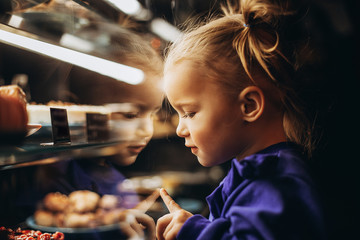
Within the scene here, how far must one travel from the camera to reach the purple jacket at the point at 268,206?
0.53 metres

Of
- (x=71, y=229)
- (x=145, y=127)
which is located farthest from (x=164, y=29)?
(x=71, y=229)

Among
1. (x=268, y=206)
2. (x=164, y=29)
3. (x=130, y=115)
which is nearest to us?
(x=268, y=206)

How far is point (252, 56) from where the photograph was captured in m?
0.66

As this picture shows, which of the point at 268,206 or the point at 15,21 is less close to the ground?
the point at 15,21

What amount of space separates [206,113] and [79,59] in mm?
544

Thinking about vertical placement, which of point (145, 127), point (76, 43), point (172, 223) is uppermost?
point (76, 43)

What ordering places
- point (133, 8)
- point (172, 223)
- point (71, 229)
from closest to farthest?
point (172, 223), point (71, 229), point (133, 8)

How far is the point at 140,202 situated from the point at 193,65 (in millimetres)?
781

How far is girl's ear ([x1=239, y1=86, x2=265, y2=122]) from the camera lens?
666mm

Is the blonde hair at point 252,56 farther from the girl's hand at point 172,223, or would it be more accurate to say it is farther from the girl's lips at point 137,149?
the girl's lips at point 137,149

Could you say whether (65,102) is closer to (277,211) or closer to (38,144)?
(38,144)

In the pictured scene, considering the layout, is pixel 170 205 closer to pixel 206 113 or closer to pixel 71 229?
pixel 206 113

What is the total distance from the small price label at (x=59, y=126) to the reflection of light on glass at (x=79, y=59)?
236mm

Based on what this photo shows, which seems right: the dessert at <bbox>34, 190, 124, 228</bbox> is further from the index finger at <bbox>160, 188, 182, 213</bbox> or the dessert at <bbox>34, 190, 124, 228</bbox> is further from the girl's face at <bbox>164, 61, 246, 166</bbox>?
the girl's face at <bbox>164, 61, 246, 166</bbox>
